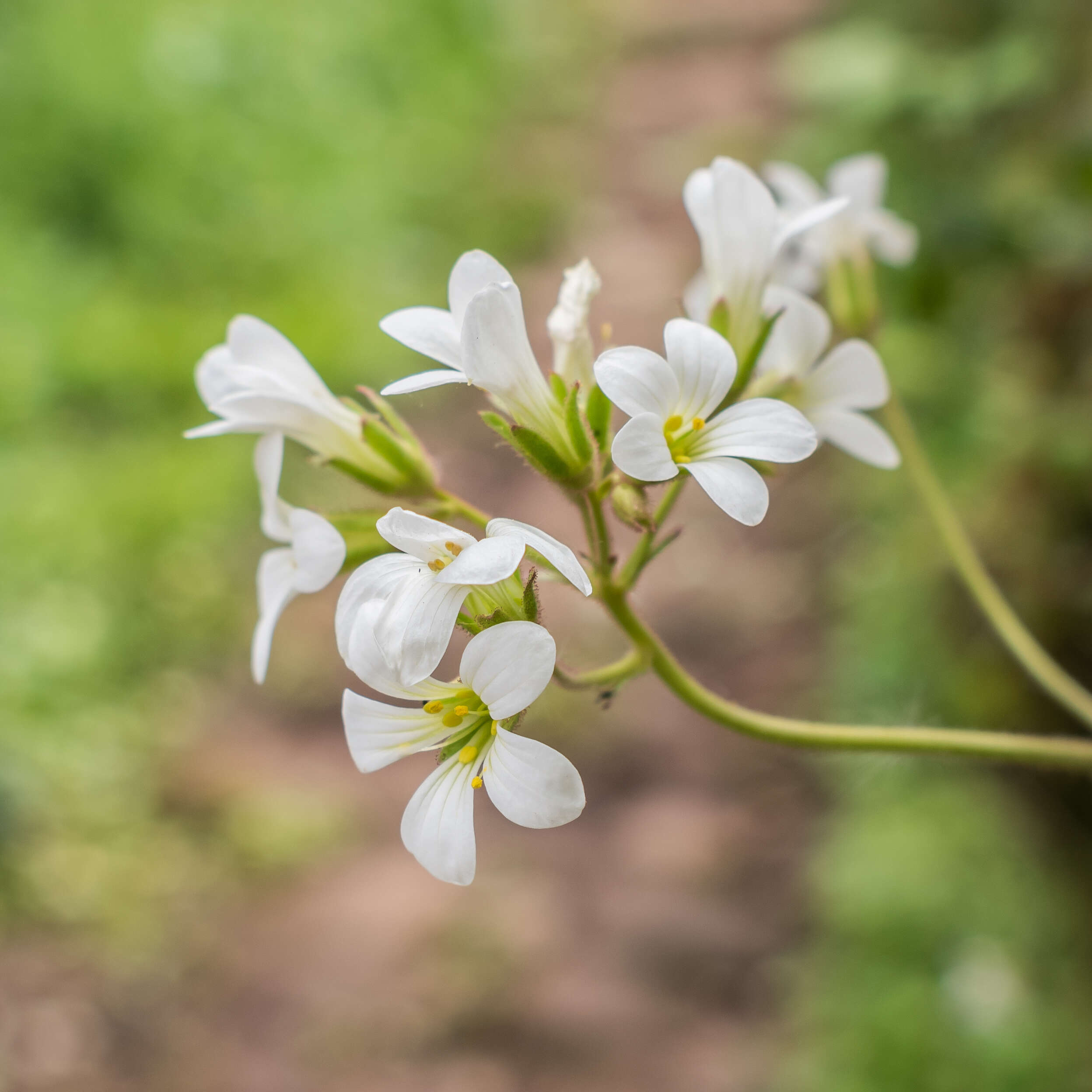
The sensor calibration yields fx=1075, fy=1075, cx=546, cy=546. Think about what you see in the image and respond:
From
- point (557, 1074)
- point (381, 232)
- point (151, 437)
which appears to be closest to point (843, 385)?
point (557, 1074)

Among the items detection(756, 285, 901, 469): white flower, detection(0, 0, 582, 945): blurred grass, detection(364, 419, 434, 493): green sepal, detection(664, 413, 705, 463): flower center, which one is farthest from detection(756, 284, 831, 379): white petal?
detection(0, 0, 582, 945): blurred grass

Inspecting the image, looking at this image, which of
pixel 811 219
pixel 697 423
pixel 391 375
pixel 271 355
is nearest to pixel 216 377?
pixel 271 355

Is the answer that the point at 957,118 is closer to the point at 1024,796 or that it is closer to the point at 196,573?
the point at 1024,796

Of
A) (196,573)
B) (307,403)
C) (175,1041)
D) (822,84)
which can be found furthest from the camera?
(196,573)

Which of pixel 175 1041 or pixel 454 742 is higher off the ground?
pixel 454 742

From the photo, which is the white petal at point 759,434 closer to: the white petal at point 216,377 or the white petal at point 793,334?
the white petal at point 793,334

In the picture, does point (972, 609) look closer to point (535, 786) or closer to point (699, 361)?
point (699, 361)
